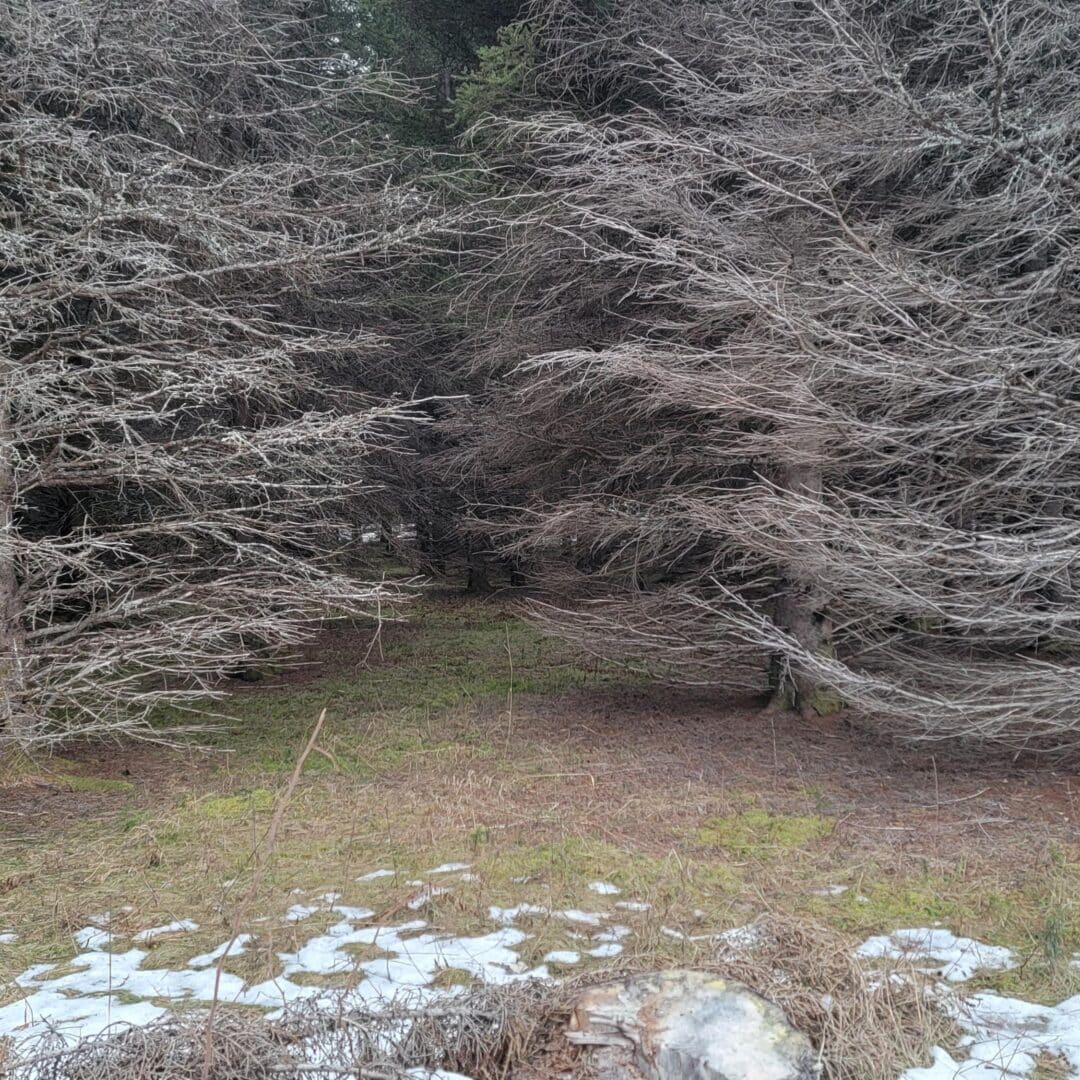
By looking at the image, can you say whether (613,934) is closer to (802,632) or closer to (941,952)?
(941,952)

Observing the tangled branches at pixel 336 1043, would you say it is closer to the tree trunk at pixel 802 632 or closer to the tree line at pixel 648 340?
the tree line at pixel 648 340

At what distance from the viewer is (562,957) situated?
4039 mm

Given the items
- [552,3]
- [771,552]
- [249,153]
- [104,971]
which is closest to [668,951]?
[104,971]

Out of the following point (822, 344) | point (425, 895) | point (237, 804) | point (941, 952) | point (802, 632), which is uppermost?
point (822, 344)

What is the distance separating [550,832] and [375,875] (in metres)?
1.10

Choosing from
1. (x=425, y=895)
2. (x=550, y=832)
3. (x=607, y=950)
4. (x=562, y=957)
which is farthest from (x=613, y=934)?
(x=550, y=832)

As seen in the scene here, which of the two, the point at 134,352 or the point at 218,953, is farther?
the point at 134,352

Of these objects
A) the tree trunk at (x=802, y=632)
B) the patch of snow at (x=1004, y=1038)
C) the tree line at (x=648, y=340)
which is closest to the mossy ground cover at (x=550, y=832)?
the patch of snow at (x=1004, y=1038)

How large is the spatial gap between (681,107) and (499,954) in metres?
6.73

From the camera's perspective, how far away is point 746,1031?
10.3ft

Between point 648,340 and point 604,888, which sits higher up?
point 648,340

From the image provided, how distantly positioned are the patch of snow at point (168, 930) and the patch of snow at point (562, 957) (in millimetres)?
1601

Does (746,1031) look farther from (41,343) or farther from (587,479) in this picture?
(41,343)

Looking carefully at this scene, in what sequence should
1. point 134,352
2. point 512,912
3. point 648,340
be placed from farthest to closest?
1. point 648,340
2. point 134,352
3. point 512,912
